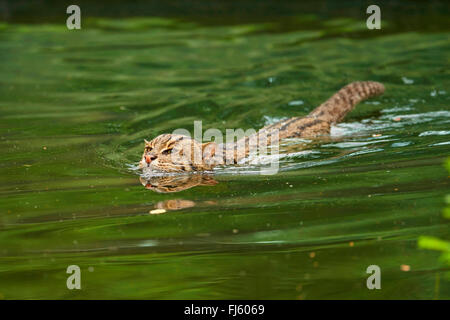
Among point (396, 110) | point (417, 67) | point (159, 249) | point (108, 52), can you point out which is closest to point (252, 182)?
point (159, 249)

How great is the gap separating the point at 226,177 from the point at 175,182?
63 cm

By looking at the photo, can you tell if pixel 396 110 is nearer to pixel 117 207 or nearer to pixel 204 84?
pixel 204 84

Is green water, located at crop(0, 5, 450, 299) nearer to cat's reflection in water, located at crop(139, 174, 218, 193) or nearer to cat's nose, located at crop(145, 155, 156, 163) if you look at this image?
cat's reflection in water, located at crop(139, 174, 218, 193)

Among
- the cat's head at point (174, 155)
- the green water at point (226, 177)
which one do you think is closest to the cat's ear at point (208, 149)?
the cat's head at point (174, 155)

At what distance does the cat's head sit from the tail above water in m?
2.86

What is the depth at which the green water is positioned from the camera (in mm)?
5805

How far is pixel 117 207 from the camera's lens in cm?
769

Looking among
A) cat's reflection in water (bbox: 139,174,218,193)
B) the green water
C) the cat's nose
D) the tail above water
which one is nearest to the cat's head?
the cat's nose

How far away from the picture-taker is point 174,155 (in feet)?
29.0

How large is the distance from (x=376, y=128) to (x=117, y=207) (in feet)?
16.8

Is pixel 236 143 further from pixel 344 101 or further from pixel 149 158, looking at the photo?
pixel 344 101

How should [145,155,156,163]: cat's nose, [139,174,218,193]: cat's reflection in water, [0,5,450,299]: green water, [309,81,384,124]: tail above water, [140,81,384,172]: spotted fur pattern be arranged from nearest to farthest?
[0,5,450,299]: green water < [139,174,218,193]: cat's reflection in water < [145,155,156,163]: cat's nose < [140,81,384,172]: spotted fur pattern < [309,81,384,124]: tail above water

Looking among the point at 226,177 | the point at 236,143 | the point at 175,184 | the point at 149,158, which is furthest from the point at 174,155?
the point at 236,143

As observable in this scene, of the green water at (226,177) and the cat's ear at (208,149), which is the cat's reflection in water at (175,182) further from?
the cat's ear at (208,149)
